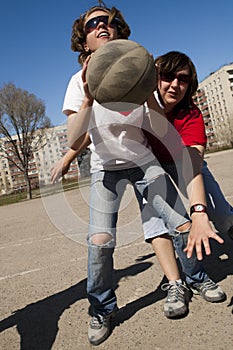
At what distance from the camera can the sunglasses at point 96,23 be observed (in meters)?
2.71

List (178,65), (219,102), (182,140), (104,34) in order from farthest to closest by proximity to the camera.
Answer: (219,102), (182,140), (178,65), (104,34)

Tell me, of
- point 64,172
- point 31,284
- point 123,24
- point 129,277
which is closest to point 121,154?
point 64,172

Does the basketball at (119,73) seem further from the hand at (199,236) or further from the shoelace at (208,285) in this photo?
the shoelace at (208,285)

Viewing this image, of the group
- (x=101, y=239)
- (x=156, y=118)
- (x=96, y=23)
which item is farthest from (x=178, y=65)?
(x=101, y=239)

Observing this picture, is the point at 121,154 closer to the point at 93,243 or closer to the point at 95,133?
the point at 95,133

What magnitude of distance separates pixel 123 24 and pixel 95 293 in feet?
6.71

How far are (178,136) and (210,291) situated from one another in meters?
1.27

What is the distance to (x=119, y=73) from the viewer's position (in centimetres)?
226

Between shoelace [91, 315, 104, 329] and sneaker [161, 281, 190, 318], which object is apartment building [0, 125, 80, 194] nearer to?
shoelace [91, 315, 104, 329]

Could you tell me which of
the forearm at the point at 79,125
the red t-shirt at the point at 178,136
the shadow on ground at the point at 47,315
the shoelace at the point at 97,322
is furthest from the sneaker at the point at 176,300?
the forearm at the point at 79,125

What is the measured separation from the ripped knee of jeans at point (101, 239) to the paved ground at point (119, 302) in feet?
2.15

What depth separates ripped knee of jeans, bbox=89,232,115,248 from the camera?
2850 mm

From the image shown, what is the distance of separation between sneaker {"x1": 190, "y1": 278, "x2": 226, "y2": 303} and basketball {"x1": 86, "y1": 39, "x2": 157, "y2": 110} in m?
1.68

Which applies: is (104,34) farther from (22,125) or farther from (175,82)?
(22,125)
